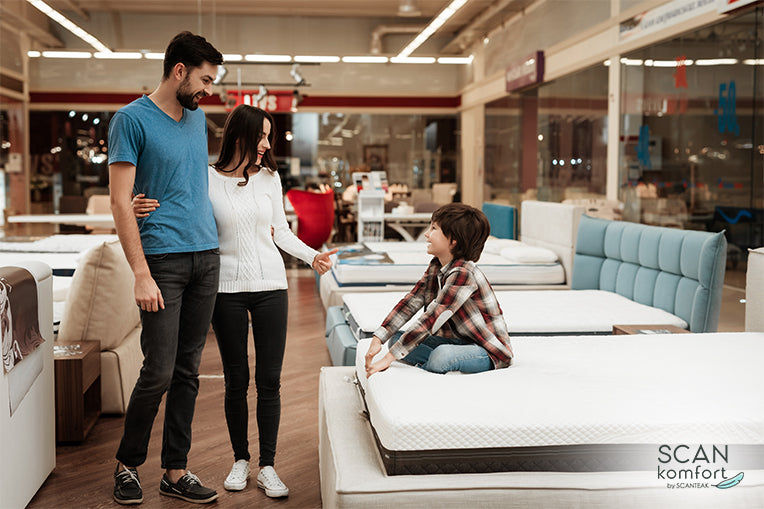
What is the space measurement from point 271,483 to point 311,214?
7683 millimetres

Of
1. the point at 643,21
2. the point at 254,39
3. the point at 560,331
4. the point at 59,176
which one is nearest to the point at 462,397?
the point at 560,331

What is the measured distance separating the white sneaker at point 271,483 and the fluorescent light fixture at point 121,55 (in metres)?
12.4

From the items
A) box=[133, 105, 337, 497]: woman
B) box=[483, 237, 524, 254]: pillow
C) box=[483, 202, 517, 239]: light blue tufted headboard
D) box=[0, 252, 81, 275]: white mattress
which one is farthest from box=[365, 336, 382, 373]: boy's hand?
box=[483, 202, 517, 239]: light blue tufted headboard

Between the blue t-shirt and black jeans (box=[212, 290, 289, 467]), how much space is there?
265 millimetres

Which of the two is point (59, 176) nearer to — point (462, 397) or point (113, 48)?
point (113, 48)

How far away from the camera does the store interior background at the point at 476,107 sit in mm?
6160

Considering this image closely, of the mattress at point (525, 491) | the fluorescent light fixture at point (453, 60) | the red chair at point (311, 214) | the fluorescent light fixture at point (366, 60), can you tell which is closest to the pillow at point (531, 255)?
the mattress at point (525, 491)

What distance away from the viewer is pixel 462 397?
2174 millimetres

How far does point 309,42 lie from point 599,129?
23.6ft

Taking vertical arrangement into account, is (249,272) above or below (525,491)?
above

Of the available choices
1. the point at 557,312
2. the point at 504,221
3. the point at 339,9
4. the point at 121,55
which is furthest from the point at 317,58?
the point at 557,312

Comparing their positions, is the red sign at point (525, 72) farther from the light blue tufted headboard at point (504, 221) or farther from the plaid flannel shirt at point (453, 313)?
the plaid flannel shirt at point (453, 313)

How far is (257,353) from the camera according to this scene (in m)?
2.66

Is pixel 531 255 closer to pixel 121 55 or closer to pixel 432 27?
pixel 432 27
